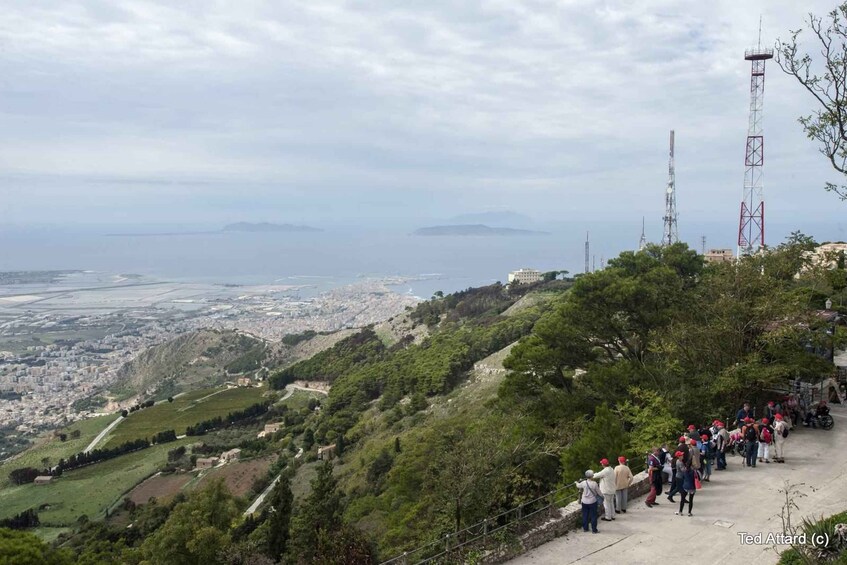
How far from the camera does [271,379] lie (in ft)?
222

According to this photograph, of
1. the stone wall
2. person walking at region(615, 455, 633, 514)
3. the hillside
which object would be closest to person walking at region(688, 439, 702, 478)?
person walking at region(615, 455, 633, 514)

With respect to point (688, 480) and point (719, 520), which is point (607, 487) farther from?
point (719, 520)

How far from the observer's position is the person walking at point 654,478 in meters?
10.6

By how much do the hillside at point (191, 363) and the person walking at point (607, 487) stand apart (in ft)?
263

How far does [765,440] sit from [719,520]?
3.44 metres

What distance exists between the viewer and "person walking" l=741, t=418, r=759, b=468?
477 inches

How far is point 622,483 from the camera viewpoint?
10180mm

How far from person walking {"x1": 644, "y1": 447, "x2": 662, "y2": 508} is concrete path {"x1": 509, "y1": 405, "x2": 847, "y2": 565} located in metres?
0.14

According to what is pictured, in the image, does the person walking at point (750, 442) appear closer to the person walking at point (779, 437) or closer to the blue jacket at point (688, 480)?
the person walking at point (779, 437)

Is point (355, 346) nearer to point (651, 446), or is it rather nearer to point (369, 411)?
point (369, 411)

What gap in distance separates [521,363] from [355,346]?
180ft

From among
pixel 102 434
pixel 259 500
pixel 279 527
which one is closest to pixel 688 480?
pixel 279 527

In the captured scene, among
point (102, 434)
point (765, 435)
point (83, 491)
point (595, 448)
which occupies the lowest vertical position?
point (102, 434)

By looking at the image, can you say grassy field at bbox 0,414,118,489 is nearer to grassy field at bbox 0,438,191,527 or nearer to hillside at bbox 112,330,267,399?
grassy field at bbox 0,438,191,527
